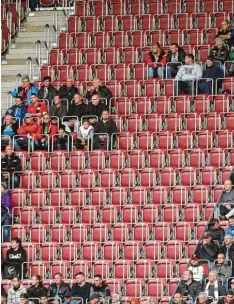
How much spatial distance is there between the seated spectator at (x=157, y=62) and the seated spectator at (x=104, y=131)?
2.01 meters

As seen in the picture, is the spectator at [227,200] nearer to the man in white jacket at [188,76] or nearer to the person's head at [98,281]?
the person's head at [98,281]

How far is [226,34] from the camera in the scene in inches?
914

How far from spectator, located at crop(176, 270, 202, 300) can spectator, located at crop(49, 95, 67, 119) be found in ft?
19.1

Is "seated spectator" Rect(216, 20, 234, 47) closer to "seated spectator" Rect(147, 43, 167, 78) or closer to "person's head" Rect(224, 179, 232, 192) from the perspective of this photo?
"seated spectator" Rect(147, 43, 167, 78)

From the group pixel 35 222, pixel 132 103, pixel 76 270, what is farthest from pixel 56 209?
pixel 132 103

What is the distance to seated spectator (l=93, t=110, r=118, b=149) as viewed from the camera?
21578 mm

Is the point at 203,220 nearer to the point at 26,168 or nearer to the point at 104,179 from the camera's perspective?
the point at 104,179

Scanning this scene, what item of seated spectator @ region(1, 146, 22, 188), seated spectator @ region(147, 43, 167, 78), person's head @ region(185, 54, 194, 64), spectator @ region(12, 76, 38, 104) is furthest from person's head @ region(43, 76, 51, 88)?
person's head @ region(185, 54, 194, 64)

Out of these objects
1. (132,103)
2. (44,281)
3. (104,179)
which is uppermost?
(132,103)

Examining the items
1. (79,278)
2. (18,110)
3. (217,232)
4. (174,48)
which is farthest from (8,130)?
(217,232)

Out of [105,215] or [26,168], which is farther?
[26,168]

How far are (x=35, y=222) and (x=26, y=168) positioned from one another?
1573 mm

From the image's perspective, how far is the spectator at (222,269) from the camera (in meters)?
17.8

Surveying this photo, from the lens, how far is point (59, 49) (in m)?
25.3
